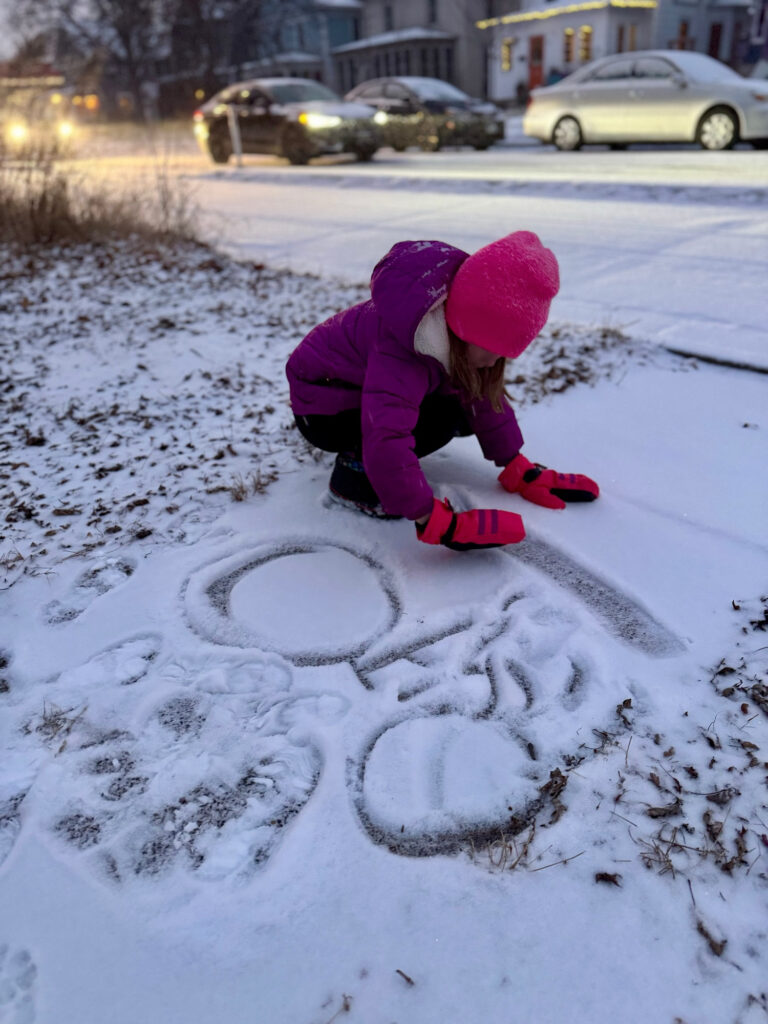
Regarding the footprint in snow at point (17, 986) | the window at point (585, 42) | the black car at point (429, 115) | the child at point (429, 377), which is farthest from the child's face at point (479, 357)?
the window at point (585, 42)

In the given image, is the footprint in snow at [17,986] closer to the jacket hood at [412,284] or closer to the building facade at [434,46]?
the jacket hood at [412,284]

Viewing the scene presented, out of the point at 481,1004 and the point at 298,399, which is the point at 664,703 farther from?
the point at 298,399

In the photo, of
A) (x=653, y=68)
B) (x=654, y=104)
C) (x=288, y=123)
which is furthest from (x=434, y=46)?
(x=654, y=104)

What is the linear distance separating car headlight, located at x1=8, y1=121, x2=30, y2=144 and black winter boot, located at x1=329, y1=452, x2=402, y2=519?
19.9 ft

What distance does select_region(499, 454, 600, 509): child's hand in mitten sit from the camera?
2.50 meters

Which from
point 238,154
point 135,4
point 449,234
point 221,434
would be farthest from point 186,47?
point 221,434

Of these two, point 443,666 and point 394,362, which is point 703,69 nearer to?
point 394,362

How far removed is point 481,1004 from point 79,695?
43.5 inches

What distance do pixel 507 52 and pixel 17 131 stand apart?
84.0 feet

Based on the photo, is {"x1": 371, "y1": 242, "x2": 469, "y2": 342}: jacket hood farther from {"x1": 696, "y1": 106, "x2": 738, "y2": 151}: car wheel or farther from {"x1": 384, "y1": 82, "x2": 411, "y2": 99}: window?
{"x1": 384, "y1": 82, "x2": 411, "y2": 99}: window

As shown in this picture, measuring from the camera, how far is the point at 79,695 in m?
1.80

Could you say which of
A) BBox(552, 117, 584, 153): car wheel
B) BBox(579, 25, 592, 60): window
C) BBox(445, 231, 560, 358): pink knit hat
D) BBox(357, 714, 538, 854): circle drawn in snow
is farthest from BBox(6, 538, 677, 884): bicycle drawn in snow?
BBox(579, 25, 592, 60): window

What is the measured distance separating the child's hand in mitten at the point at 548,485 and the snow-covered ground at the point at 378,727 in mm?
54

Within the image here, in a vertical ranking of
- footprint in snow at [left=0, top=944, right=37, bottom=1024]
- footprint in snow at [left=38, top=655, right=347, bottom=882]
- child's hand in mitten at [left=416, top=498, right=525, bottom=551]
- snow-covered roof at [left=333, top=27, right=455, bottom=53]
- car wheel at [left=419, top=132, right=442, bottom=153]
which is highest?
snow-covered roof at [left=333, top=27, right=455, bottom=53]
